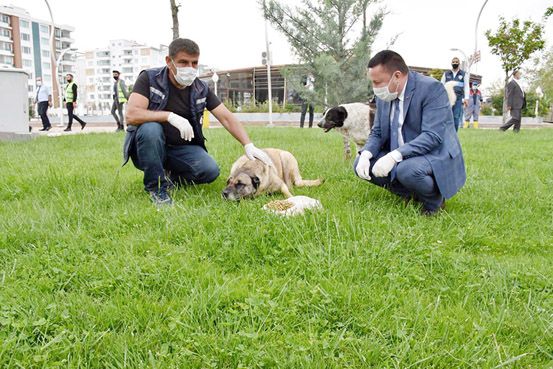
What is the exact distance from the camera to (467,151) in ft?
26.4

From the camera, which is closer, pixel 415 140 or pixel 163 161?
pixel 415 140

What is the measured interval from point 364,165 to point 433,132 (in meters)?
0.64

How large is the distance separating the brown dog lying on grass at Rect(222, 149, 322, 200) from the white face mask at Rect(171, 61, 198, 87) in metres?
0.98

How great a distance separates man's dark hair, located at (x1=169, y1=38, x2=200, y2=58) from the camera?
4035mm

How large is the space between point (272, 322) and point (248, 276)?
46 centimetres

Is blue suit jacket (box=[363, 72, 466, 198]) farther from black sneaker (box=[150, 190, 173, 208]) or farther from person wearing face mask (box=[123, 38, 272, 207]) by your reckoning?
black sneaker (box=[150, 190, 173, 208])

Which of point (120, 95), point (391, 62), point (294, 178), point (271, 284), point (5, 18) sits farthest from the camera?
point (5, 18)

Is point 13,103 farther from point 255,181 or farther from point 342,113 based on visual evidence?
point 255,181

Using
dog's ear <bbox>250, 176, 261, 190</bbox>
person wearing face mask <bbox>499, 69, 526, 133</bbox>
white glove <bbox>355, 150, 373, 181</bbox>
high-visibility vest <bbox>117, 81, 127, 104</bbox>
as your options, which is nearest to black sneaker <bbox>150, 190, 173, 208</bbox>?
dog's ear <bbox>250, 176, 261, 190</bbox>

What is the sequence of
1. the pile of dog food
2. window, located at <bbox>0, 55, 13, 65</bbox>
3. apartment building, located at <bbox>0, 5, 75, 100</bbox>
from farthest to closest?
apartment building, located at <bbox>0, 5, 75, 100</bbox>, window, located at <bbox>0, 55, 13, 65</bbox>, the pile of dog food

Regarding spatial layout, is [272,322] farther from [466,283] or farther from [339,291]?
[466,283]

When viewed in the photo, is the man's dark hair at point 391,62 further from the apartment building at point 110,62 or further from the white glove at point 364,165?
the apartment building at point 110,62

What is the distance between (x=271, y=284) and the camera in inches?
96.0

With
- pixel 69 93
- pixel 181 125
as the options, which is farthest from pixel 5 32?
pixel 181 125
